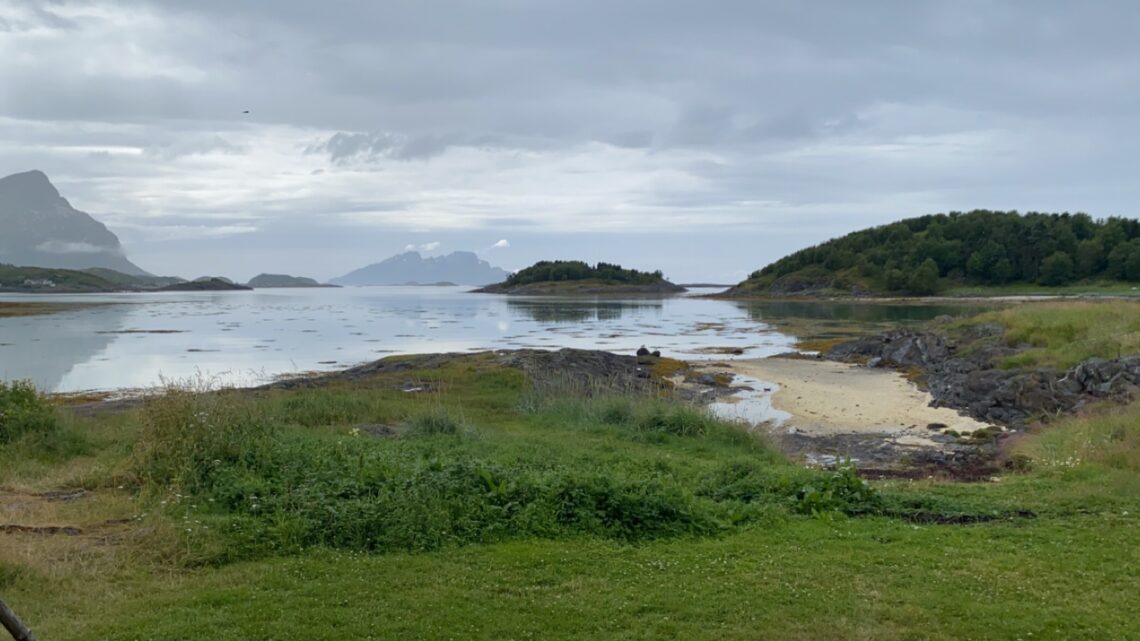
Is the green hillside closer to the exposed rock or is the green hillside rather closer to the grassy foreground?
the exposed rock

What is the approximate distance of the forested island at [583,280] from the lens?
17475 centimetres

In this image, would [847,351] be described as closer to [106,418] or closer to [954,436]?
[954,436]

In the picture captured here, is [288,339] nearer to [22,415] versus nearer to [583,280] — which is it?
[22,415]

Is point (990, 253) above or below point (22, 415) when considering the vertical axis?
above

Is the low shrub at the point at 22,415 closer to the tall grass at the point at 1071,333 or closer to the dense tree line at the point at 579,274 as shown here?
the tall grass at the point at 1071,333

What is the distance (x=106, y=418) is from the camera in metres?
21.1

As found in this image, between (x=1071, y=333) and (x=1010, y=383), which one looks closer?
(x=1010, y=383)

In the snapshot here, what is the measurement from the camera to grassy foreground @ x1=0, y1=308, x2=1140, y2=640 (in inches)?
252

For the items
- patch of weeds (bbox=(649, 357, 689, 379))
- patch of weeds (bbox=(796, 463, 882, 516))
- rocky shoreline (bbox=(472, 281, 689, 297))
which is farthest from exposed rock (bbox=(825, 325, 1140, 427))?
rocky shoreline (bbox=(472, 281, 689, 297))

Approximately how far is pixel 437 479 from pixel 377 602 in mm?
3097

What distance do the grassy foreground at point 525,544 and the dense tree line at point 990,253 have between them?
116m

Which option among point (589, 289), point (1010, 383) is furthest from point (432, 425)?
point (589, 289)

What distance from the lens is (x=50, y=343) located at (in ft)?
A: 163

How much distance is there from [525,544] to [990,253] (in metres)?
131
